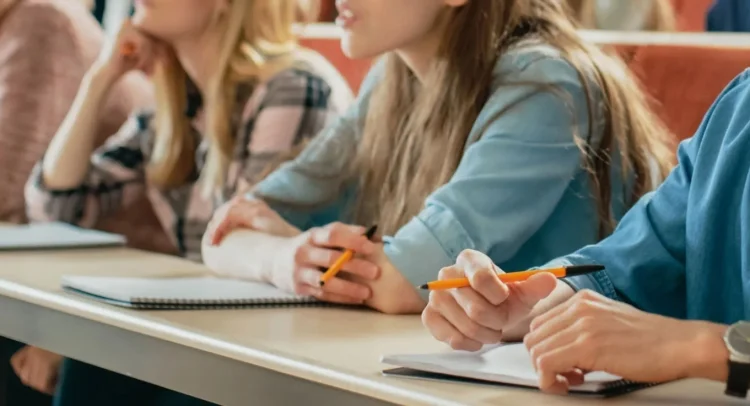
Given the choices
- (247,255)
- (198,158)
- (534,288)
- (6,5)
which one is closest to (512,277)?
(534,288)

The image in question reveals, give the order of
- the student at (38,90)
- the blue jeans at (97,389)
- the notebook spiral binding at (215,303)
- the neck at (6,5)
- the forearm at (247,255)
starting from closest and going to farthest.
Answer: the notebook spiral binding at (215,303)
the forearm at (247,255)
the blue jeans at (97,389)
the student at (38,90)
the neck at (6,5)

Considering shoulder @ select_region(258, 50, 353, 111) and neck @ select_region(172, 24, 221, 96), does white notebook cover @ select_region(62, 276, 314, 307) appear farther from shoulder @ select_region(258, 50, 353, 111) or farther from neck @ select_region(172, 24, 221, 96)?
neck @ select_region(172, 24, 221, 96)

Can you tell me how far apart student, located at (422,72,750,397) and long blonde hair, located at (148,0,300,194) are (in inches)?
37.1

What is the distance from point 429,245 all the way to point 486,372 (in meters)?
0.37

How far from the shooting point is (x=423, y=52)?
1.49 m

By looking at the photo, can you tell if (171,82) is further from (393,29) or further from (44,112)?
(393,29)

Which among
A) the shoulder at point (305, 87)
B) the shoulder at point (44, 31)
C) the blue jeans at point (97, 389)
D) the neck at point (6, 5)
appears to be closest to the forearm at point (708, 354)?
the blue jeans at point (97, 389)

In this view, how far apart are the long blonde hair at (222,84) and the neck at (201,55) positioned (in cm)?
2

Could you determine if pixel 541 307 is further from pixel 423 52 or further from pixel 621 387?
pixel 423 52

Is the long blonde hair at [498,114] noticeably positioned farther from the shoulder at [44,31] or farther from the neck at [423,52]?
the shoulder at [44,31]

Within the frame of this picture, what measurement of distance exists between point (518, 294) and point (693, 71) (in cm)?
67

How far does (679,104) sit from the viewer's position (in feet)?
5.09

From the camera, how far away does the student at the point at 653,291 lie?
0.83m

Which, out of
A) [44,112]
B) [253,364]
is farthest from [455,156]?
[44,112]
